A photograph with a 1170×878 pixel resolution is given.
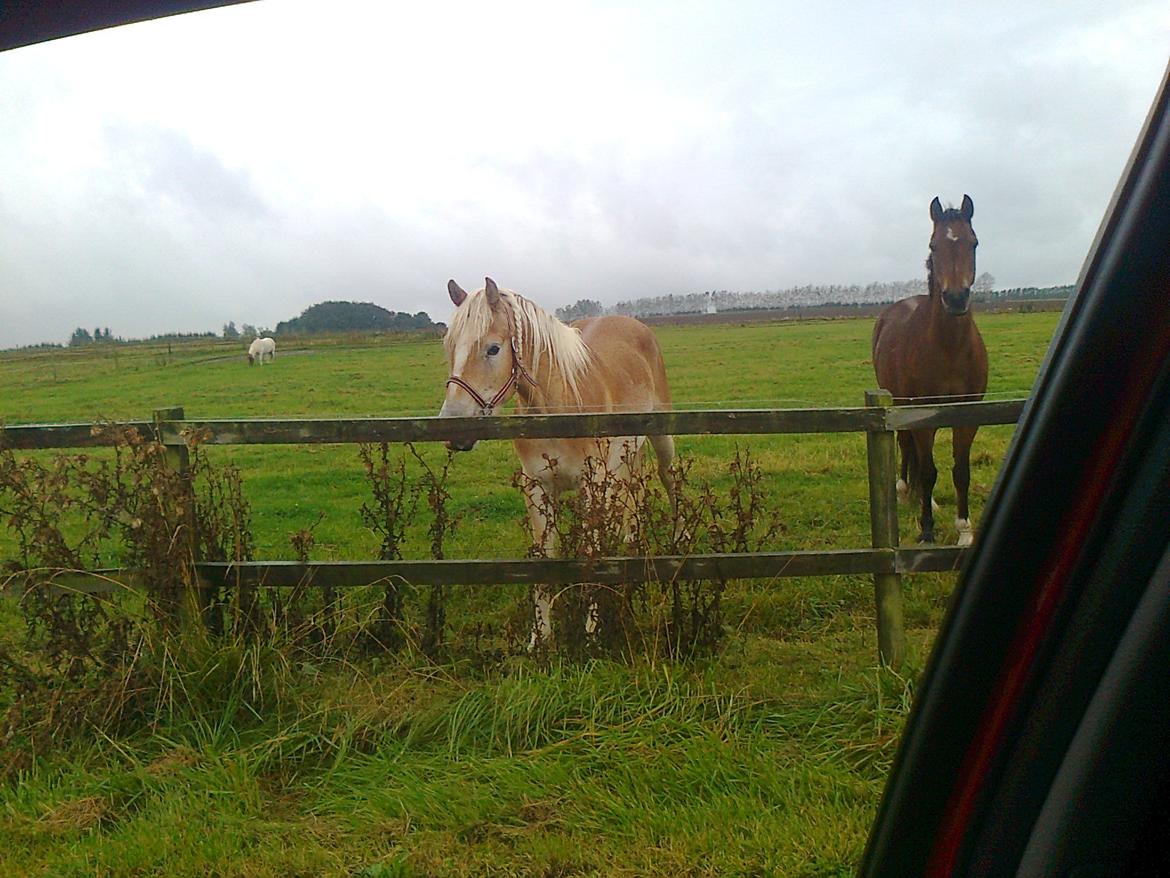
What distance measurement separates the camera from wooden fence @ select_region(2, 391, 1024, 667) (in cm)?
358

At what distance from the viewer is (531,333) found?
14.4ft

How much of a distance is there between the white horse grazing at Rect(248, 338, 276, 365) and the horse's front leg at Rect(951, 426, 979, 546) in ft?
12.4

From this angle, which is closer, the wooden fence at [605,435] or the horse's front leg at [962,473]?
the wooden fence at [605,435]

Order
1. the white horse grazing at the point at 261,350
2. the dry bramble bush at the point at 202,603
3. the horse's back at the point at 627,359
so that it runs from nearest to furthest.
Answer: the dry bramble bush at the point at 202,603
the white horse grazing at the point at 261,350
the horse's back at the point at 627,359

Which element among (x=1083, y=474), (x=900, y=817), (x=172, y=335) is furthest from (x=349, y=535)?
(x=1083, y=474)

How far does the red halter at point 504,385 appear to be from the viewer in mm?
4051

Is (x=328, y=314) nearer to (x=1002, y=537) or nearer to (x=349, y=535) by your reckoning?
(x=349, y=535)

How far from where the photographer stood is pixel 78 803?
2.91m

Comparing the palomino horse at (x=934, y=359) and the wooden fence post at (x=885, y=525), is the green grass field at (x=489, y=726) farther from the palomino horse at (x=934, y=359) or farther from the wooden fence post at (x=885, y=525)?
the palomino horse at (x=934, y=359)

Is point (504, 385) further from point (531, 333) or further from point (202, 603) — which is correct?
point (202, 603)

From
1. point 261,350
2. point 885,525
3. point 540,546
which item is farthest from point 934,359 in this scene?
point 261,350

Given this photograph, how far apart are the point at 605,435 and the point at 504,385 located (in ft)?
2.80

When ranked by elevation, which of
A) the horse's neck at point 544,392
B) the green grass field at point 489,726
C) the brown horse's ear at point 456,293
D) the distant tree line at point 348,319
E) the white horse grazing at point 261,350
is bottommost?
the green grass field at point 489,726

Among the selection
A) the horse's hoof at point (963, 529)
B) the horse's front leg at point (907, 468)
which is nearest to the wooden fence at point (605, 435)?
the horse's hoof at point (963, 529)
